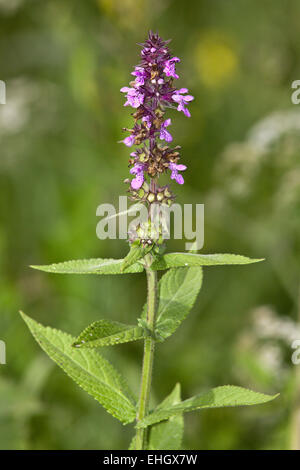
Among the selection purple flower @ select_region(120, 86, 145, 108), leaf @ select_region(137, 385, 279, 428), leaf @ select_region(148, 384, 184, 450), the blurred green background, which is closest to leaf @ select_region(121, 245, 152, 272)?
purple flower @ select_region(120, 86, 145, 108)

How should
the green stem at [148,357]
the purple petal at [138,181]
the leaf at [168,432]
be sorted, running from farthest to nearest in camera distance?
the leaf at [168,432] → the green stem at [148,357] → the purple petal at [138,181]

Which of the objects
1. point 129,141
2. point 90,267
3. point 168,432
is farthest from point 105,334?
point 168,432

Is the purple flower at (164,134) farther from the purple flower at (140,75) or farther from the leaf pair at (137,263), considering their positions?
the leaf pair at (137,263)

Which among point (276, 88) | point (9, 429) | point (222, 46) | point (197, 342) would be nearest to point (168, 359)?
point (197, 342)

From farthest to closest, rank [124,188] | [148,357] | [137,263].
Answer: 1. [124,188]
2. [148,357]
3. [137,263]

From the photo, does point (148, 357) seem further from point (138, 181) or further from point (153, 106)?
point (153, 106)

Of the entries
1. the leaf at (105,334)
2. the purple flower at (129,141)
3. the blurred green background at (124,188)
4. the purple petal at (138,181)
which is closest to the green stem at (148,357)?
the leaf at (105,334)

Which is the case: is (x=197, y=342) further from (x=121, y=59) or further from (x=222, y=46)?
(x=222, y=46)
